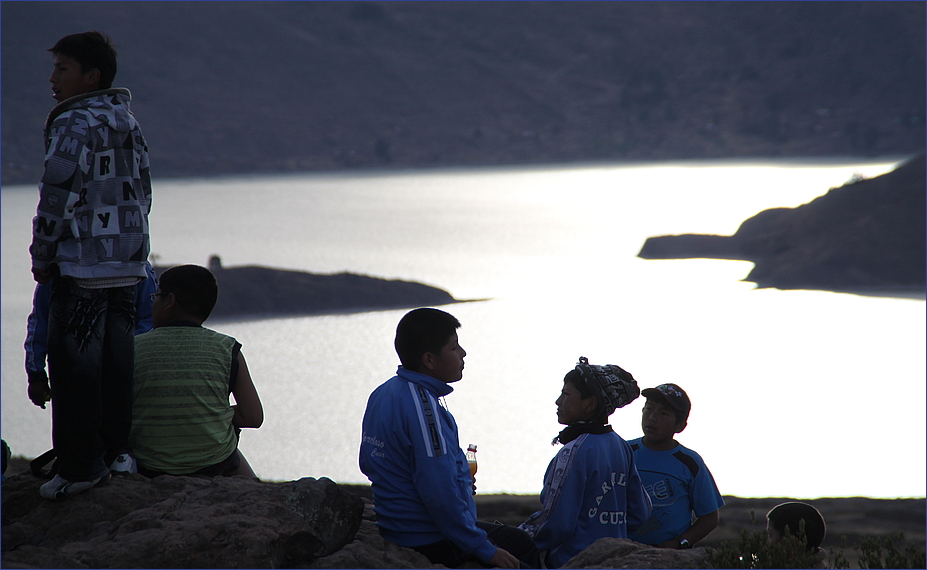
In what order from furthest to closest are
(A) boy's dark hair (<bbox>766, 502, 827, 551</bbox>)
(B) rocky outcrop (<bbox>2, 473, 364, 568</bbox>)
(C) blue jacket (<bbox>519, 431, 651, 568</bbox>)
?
(A) boy's dark hair (<bbox>766, 502, 827, 551</bbox>), (C) blue jacket (<bbox>519, 431, 651, 568</bbox>), (B) rocky outcrop (<bbox>2, 473, 364, 568</bbox>)

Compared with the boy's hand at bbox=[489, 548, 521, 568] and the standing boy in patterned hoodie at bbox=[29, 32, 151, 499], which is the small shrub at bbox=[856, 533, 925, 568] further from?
the standing boy in patterned hoodie at bbox=[29, 32, 151, 499]

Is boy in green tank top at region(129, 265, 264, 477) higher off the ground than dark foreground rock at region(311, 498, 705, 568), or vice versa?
boy in green tank top at region(129, 265, 264, 477)

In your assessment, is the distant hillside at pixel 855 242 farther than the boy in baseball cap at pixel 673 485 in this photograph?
Yes

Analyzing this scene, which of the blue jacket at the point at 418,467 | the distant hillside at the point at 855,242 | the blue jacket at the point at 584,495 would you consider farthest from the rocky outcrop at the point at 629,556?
the distant hillside at the point at 855,242

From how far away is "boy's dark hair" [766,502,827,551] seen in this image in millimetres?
2840

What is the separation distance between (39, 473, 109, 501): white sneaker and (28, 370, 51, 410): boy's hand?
22 centimetres

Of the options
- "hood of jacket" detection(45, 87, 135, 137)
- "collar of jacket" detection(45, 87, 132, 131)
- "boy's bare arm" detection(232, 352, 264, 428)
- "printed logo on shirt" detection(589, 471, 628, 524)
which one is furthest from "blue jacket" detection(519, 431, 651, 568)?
"collar of jacket" detection(45, 87, 132, 131)

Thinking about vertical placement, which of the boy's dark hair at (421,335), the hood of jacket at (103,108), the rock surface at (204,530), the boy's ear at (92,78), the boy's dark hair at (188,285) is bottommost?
the rock surface at (204,530)

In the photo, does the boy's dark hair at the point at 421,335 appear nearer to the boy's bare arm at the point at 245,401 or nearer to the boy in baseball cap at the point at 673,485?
the boy's bare arm at the point at 245,401

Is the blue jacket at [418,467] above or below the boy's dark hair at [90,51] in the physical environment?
below

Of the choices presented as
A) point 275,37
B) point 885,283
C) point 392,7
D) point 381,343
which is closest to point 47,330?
point 381,343

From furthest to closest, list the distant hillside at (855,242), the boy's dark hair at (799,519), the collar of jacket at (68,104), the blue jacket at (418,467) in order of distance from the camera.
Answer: the distant hillside at (855,242) → the boy's dark hair at (799,519) → the collar of jacket at (68,104) → the blue jacket at (418,467)

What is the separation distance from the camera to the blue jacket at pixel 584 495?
266 centimetres

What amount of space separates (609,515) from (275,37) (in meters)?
82.9
